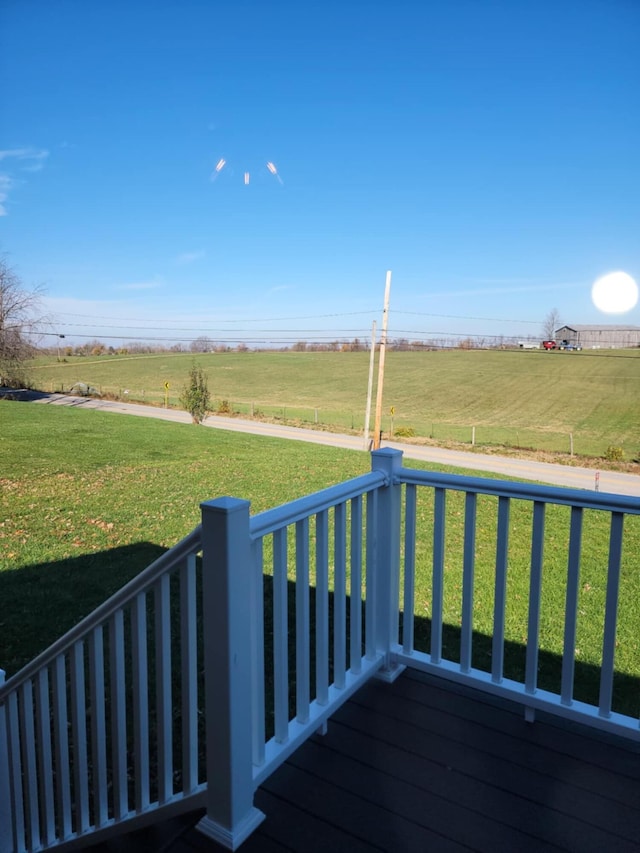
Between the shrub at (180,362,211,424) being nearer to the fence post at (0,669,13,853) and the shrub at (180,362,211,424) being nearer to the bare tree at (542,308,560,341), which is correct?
the fence post at (0,669,13,853)

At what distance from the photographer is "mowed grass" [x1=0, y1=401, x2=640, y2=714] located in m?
3.65

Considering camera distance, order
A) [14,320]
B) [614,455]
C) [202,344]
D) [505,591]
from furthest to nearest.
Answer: [202,344], [14,320], [614,455], [505,591]

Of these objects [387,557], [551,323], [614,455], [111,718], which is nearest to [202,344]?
[551,323]

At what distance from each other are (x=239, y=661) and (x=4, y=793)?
1313 millimetres

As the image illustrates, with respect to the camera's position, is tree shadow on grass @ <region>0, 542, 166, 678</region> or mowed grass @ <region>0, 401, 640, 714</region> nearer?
tree shadow on grass @ <region>0, 542, 166, 678</region>

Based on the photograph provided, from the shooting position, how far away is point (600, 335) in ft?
101

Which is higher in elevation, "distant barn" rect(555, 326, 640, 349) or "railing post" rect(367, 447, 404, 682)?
"distant barn" rect(555, 326, 640, 349)

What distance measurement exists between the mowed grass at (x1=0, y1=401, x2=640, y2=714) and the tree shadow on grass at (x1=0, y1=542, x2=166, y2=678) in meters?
0.01

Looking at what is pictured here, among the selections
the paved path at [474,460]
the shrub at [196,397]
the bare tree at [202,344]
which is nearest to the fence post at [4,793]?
the paved path at [474,460]

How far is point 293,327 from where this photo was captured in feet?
147

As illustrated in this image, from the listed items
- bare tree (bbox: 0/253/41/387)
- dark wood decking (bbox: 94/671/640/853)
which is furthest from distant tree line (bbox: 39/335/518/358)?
dark wood decking (bbox: 94/671/640/853)

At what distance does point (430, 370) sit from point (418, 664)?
132 feet

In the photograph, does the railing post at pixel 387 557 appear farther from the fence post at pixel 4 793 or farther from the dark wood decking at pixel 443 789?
the fence post at pixel 4 793

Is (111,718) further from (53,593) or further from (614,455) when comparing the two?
(614,455)
